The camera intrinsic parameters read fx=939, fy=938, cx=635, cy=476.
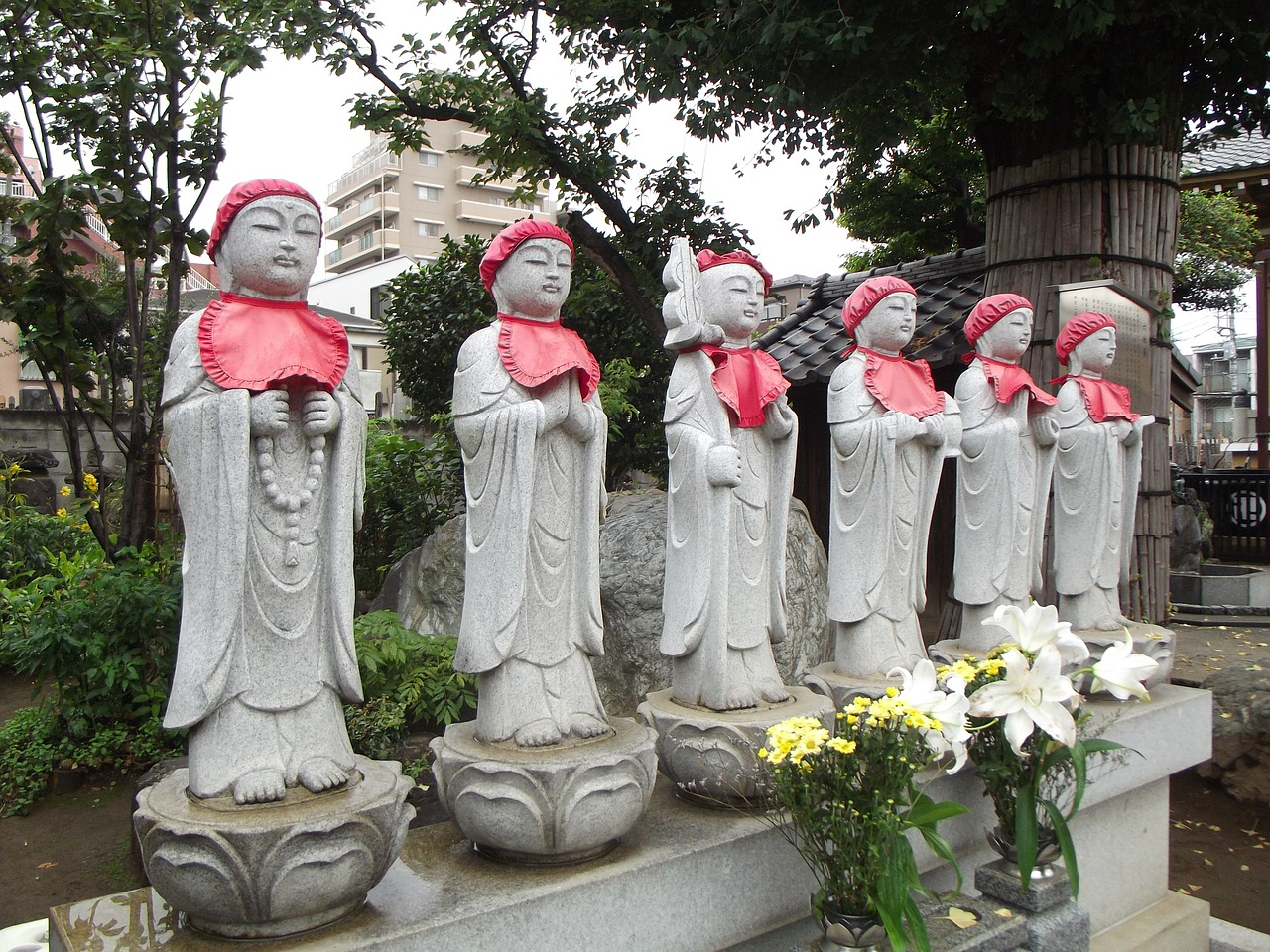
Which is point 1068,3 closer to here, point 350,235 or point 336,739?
point 336,739

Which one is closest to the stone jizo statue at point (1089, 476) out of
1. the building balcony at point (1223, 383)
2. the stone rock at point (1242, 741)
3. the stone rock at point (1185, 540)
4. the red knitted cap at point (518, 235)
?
the stone rock at point (1242, 741)

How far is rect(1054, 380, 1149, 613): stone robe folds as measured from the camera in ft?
17.2

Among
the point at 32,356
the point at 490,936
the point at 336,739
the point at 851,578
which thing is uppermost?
the point at 32,356

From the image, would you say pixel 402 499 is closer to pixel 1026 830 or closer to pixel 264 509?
pixel 264 509

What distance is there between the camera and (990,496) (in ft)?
15.7

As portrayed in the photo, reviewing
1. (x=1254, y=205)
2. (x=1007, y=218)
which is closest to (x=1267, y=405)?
(x=1254, y=205)

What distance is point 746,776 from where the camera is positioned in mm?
3480

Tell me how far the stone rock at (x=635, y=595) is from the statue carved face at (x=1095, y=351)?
1.83 meters

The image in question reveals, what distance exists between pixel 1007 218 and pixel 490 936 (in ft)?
20.8

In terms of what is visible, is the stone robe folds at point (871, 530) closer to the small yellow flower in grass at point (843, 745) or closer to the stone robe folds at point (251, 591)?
the small yellow flower in grass at point (843, 745)

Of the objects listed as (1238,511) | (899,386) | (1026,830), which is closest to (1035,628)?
(1026,830)

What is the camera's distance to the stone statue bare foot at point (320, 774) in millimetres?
2834

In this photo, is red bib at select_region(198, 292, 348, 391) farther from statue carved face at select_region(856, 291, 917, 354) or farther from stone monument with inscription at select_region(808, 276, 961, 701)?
statue carved face at select_region(856, 291, 917, 354)

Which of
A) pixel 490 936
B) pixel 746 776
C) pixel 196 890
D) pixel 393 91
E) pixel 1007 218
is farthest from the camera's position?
pixel 393 91
